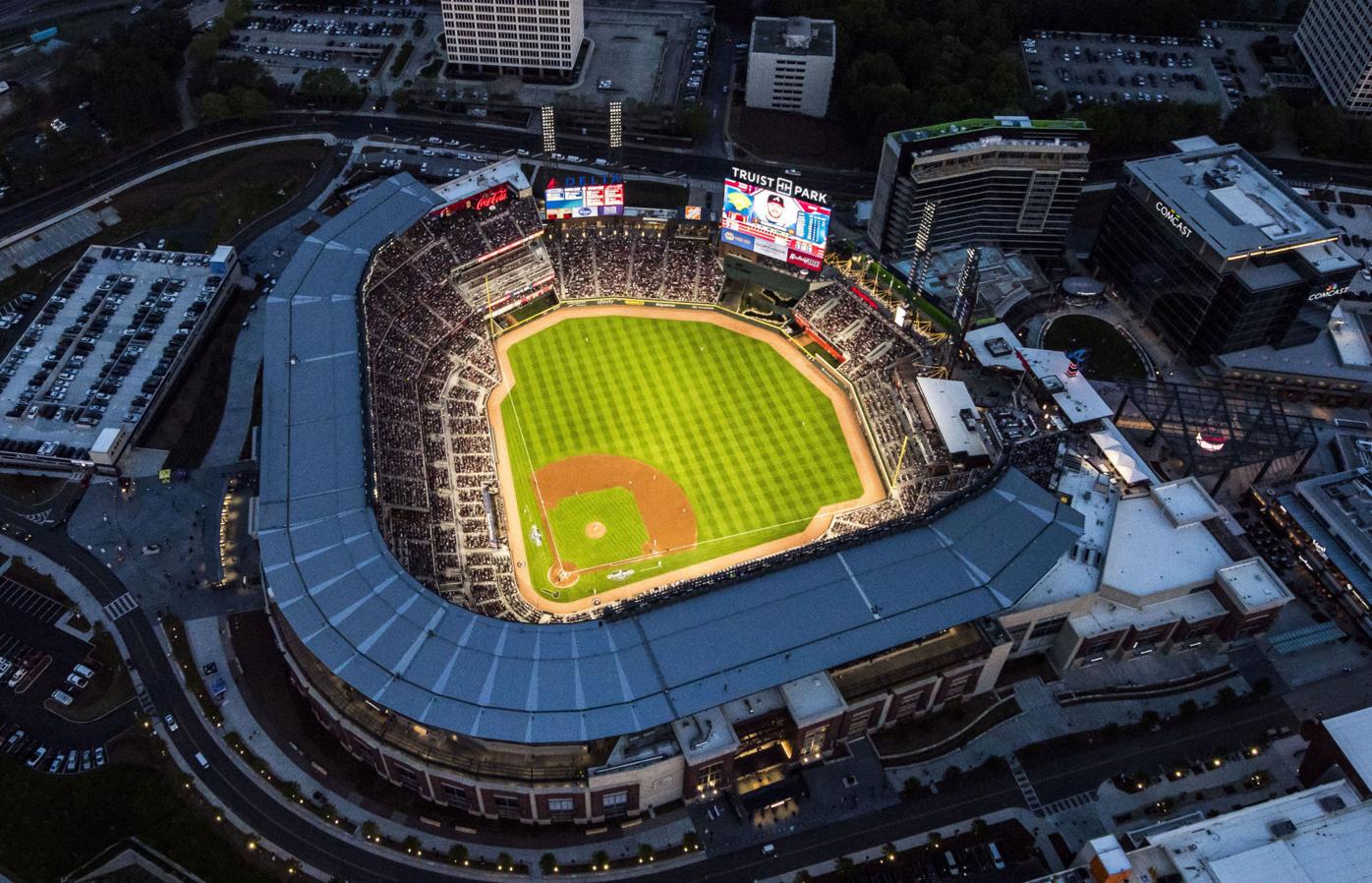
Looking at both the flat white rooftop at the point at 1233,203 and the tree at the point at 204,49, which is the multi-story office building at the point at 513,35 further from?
the flat white rooftop at the point at 1233,203

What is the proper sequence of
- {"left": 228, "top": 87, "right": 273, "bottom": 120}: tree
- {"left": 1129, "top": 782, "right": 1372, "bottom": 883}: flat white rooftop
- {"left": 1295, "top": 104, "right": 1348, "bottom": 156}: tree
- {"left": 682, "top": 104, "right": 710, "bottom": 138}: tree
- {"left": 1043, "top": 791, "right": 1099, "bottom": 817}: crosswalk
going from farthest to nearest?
{"left": 682, "top": 104, "right": 710, "bottom": 138}: tree → {"left": 228, "top": 87, "right": 273, "bottom": 120}: tree → {"left": 1295, "top": 104, "right": 1348, "bottom": 156}: tree → {"left": 1043, "top": 791, "right": 1099, "bottom": 817}: crosswalk → {"left": 1129, "top": 782, "right": 1372, "bottom": 883}: flat white rooftop

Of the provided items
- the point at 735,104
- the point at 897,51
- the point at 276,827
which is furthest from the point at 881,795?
the point at 897,51

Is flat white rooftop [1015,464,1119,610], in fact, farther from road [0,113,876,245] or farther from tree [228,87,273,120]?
tree [228,87,273,120]

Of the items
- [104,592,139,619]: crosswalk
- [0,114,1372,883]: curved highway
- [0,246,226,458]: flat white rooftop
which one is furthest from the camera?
[0,246,226,458]: flat white rooftop

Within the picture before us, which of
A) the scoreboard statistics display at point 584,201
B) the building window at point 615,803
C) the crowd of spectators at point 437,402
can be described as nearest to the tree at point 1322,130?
the scoreboard statistics display at point 584,201

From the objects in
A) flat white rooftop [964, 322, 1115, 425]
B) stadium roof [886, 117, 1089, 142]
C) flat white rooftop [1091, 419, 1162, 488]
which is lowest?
flat white rooftop [1091, 419, 1162, 488]

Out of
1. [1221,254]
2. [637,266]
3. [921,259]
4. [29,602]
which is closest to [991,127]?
[921,259]

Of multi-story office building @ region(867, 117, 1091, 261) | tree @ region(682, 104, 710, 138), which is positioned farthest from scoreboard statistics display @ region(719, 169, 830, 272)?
tree @ region(682, 104, 710, 138)

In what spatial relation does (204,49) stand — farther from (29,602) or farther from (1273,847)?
(1273,847)
